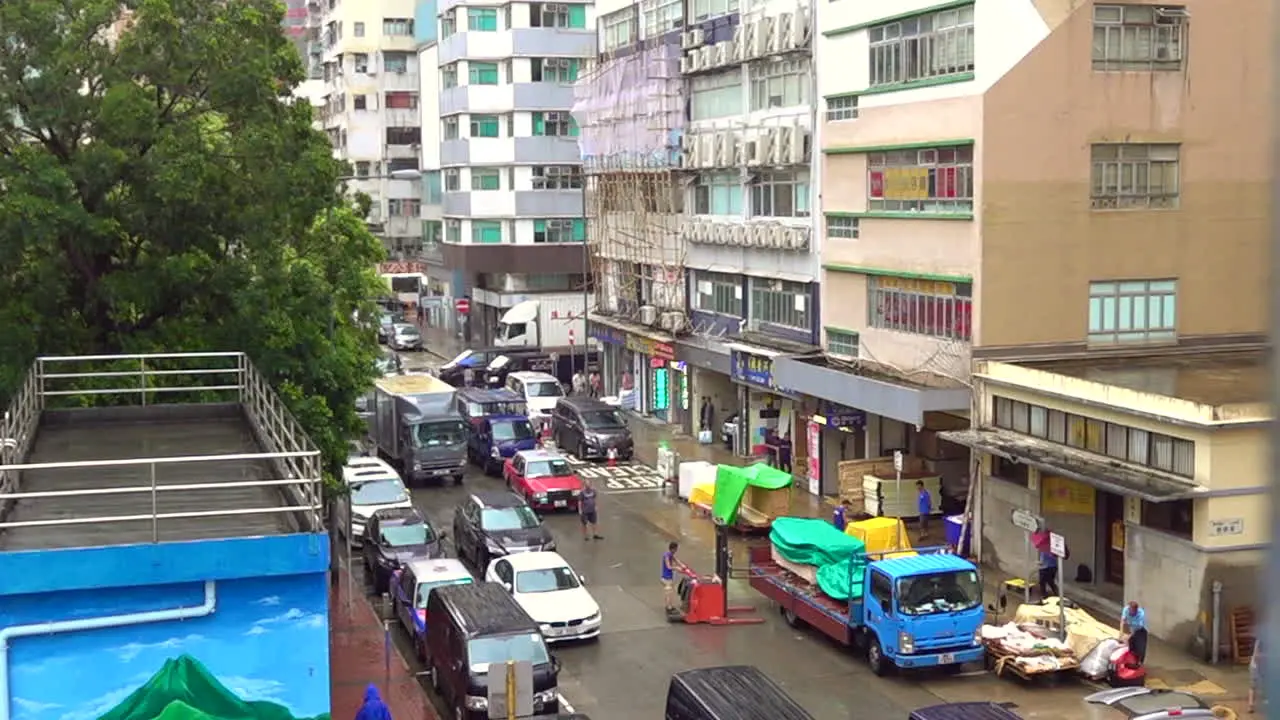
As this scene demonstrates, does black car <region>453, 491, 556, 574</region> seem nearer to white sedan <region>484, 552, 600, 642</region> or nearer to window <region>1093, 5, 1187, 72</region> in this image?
white sedan <region>484, 552, 600, 642</region>

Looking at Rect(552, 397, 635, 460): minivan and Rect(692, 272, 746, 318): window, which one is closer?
Rect(552, 397, 635, 460): minivan

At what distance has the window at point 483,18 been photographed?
2458 inches

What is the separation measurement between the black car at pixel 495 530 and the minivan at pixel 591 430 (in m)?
11.0

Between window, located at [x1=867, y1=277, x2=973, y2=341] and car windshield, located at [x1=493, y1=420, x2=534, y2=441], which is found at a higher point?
window, located at [x1=867, y1=277, x2=973, y2=341]

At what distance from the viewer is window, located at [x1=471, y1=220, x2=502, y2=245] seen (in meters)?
64.4

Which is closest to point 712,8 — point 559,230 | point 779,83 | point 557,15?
point 779,83

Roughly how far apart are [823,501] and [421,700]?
53.4 ft

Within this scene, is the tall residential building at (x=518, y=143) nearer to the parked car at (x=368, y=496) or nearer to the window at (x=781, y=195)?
the window at (x=781, y=195)

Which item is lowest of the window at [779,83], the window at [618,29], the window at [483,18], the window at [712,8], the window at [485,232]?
the window at [485,232]

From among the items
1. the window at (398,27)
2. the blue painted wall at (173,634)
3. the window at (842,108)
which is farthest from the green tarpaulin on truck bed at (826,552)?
the window at (398,27)

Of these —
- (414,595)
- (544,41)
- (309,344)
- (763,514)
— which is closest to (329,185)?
(309,344)

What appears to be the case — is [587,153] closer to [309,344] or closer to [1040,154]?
[1040,154]

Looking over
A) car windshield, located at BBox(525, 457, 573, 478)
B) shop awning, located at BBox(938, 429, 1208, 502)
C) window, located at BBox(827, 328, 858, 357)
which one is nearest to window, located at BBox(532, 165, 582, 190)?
window, located at BBox(827, 328, 858, 357)

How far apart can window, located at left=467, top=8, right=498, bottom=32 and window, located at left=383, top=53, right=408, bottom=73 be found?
22.2 m
